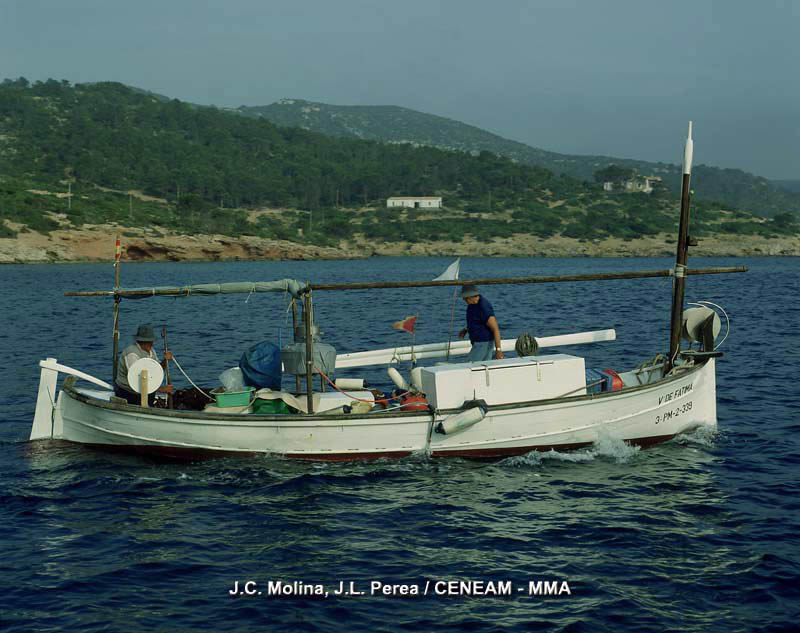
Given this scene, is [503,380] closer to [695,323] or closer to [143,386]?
[695,323]

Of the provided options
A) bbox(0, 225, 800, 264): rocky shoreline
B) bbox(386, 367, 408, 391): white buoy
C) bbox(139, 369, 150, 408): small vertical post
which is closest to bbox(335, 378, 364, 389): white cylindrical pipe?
bbox(386, 367, 408, 391): white buoy

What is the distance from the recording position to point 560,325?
43594 millimetres

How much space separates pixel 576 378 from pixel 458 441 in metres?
2.67

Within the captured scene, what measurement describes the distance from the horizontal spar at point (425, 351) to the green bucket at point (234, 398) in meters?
2.17

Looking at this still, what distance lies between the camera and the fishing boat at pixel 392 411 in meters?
15.1

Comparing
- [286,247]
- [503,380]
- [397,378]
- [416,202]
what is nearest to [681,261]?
[503,380]

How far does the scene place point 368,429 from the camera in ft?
49.6

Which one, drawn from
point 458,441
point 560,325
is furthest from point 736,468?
point 560,325

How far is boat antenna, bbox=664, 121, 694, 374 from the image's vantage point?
53.6 ft

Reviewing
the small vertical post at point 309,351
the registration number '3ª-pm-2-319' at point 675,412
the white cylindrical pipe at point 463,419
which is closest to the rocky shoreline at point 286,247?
the small vertical post at point 309,351

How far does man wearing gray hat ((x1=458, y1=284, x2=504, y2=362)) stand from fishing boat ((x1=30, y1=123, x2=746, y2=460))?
0.76m

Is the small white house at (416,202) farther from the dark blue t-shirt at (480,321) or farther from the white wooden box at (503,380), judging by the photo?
the white wooden box at (503,380)

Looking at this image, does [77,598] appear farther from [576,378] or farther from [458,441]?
[576,378]

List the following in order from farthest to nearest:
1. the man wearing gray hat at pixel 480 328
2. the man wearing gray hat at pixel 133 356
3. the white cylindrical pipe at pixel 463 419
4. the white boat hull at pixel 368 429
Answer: the man wearing gray hat at pixel 480 328
the man wearing gray hat at pixel 133 356
the white boat hull at pixel 368 429
the white cylindrical pipe at pixel 463 419
